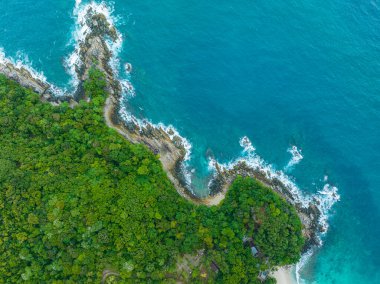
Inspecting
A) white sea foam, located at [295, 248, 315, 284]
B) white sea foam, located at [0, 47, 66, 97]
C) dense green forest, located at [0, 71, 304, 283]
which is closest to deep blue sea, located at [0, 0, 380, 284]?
white sea foam, located at [0, 47, 66, 97]

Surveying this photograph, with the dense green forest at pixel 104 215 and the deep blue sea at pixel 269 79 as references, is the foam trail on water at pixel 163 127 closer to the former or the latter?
the deep blue sea at pixel 269 79

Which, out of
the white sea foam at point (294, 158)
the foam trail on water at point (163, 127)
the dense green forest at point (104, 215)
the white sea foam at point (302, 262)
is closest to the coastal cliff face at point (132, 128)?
the foam trail on water at point (163, 127)

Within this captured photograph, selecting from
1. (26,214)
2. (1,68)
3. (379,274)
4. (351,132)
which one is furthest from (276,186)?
(1,68)

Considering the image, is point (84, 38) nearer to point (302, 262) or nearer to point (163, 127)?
point (163, 127)

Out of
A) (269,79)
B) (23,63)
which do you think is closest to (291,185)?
(269,79)

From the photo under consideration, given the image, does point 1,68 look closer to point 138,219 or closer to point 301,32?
point 138,219

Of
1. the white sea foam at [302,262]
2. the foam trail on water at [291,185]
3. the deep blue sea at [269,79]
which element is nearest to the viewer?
the white sea foam at [302,262]
